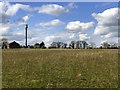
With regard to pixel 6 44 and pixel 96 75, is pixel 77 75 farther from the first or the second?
pixel 6 44

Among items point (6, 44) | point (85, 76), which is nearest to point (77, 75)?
point (85, 76)

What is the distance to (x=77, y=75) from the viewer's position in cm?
1313

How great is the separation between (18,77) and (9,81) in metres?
0.99

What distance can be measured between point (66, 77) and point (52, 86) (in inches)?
79.6

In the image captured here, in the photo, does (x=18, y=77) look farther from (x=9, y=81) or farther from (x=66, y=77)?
(x=66, y=77)

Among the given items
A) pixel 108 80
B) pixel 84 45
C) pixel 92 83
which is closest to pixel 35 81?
pixel 92 83

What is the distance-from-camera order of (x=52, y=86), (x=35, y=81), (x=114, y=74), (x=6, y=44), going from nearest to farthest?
(x=52, y=86)
(x=35, y=81)
(x=114, y=74)
(x=6, y=44)

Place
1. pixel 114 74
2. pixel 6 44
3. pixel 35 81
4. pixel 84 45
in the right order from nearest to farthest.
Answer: pixel 35 81 < pixel 114 74 < pixel 84 45 < pixel 6 44

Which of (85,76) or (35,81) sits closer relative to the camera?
(35,81)

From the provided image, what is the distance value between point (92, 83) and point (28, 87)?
2.62 m

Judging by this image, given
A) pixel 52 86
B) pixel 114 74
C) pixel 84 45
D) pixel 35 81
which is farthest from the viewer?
pixel 84 45

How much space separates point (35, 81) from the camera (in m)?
11.6

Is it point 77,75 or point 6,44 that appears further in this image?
point 6,44

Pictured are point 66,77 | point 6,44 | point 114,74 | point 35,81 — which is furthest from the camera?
point 6,44
